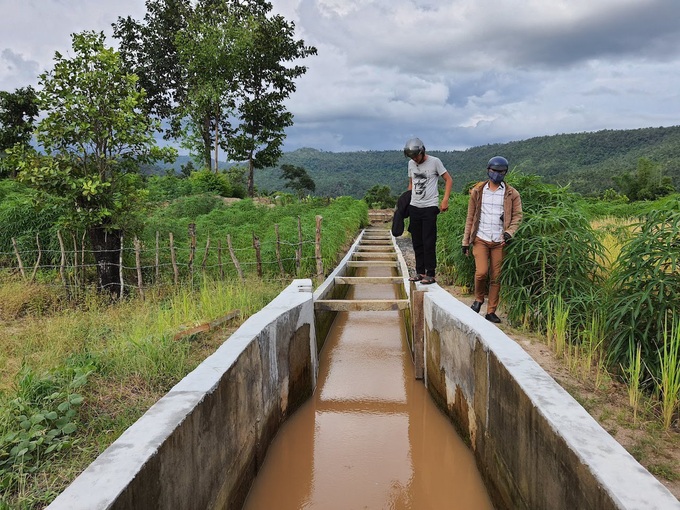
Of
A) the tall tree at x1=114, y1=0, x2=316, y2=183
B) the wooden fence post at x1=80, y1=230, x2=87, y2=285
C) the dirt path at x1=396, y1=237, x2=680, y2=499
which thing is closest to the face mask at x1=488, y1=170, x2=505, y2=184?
the dirt path at x1=396, y1=237, x2=680, y2=499

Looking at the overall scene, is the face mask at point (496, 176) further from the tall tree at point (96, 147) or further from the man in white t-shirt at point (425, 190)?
the tall tree at point (96, 147)

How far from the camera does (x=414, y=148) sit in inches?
201

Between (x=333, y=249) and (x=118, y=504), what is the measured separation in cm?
890

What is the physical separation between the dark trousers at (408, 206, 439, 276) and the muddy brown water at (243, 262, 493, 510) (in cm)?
124

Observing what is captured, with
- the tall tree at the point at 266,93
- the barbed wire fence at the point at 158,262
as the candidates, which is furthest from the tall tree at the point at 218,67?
the barbed wire fence at the point at 158,262

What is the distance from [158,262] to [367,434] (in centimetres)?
537

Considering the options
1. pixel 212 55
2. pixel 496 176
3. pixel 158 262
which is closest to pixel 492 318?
pixel 496 176

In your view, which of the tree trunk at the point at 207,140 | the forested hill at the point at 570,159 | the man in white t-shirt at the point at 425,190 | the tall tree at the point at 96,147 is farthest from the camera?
the forested hill at the point at 570,159

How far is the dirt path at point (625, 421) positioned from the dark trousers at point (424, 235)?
1629mm

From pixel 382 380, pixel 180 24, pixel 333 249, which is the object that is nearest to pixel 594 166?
pixel 180 24

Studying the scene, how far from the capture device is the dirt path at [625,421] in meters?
2.52

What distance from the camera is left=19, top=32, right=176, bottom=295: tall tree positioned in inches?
280

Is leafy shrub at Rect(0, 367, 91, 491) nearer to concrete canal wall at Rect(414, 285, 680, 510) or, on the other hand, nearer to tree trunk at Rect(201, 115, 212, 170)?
concrete canal wall at Rect(414, 285, 680, 510)

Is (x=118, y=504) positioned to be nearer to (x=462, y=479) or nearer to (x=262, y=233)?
(x=462, y=479)
